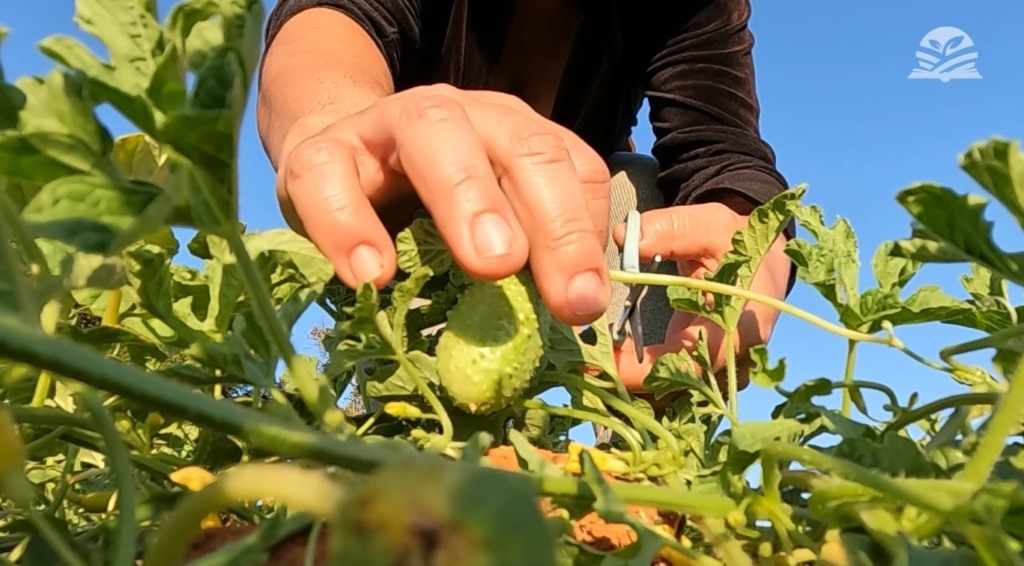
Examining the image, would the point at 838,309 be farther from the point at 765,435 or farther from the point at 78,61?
the point at 78,61

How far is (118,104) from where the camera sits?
0.44 m

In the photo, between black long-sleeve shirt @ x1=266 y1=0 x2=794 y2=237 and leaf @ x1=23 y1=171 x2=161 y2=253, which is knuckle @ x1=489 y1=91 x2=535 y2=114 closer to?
leaf @ x1=23 y1=171 x2=161 y2=253

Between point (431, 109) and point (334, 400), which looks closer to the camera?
point (334, 400)

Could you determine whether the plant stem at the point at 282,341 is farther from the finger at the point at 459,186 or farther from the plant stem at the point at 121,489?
the finger at the point at 459,186

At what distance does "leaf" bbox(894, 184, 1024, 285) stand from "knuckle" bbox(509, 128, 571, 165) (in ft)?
0.92

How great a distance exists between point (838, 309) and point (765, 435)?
1.26 feet

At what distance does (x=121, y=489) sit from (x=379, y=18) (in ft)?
4.11

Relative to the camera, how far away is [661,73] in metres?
2.16

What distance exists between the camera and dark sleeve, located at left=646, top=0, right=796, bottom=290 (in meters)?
1.92

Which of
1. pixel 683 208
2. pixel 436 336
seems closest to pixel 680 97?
pixel 683 208

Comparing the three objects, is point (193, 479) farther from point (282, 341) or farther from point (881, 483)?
point (881, 483)

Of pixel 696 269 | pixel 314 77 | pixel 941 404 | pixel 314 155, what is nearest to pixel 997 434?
pixel 941 404

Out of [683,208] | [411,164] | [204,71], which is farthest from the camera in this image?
[683,208]

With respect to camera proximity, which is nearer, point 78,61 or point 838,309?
point 78,61
